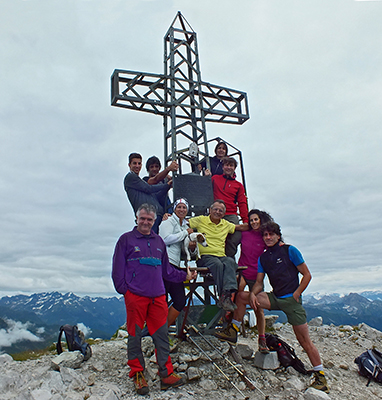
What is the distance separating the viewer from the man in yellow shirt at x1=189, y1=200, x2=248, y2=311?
5.30m

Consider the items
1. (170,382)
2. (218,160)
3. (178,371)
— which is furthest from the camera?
(218,160)

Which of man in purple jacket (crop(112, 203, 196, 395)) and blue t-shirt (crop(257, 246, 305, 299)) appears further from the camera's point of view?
blue t-shirt (crop(257, 246, 305, 299))

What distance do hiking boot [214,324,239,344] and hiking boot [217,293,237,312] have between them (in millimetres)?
746

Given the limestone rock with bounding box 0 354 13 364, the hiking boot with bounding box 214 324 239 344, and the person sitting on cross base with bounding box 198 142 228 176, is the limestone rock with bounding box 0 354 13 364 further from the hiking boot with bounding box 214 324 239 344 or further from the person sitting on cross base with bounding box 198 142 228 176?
the person sitting on cross base with bounding box 198 142 228 176

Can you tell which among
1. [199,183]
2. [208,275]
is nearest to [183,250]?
[208,275]

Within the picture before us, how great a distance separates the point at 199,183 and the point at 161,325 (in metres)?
3.61

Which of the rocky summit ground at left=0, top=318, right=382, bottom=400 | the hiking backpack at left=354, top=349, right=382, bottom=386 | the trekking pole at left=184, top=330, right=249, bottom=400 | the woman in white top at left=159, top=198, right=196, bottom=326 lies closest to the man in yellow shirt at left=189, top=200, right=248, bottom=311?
the woman in white top at left=159, top=198, right=196, bottom=326

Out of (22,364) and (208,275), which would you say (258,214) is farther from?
(22,364)

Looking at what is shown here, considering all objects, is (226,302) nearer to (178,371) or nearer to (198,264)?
(198,264)

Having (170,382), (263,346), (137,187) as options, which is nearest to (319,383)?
(263,346)

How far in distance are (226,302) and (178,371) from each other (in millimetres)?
1493

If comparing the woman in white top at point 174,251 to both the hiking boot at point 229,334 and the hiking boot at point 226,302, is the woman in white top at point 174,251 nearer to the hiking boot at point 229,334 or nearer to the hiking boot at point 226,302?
the hiking boot at point 226,302

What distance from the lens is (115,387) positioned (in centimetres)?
453

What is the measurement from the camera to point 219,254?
5.88 metres
